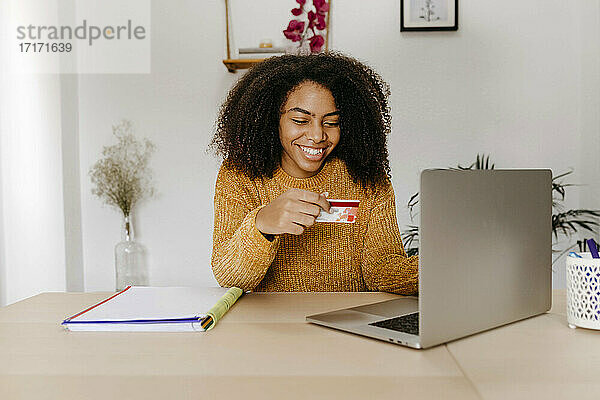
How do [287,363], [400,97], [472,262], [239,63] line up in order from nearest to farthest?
[287,363]
[472,262]
[239,63]
[400,97]

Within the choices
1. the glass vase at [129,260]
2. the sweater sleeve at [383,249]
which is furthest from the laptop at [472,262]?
the glass vase at [129,260]

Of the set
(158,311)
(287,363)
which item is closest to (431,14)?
(158,311)

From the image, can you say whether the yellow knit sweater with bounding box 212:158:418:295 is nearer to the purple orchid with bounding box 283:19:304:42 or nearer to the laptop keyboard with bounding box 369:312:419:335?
the laptop keyboard with bounding box 369:312:419:335

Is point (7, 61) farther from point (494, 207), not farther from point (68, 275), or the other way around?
point (494, 207)

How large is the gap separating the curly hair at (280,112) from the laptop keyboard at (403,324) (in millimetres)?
738

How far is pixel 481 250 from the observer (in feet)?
3.04

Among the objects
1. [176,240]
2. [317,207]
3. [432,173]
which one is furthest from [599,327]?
[176,240]

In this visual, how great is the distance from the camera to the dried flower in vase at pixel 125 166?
2799mm

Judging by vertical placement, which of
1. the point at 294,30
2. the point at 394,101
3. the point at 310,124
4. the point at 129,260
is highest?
the point at 294,30

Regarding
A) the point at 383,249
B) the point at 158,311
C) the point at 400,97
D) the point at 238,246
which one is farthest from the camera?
the point at 400,97

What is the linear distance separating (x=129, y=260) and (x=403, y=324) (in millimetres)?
2059

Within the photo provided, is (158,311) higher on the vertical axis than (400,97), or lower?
lower

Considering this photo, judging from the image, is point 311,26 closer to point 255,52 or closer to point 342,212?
point 255,52

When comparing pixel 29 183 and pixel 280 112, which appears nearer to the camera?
pixel 280 112
